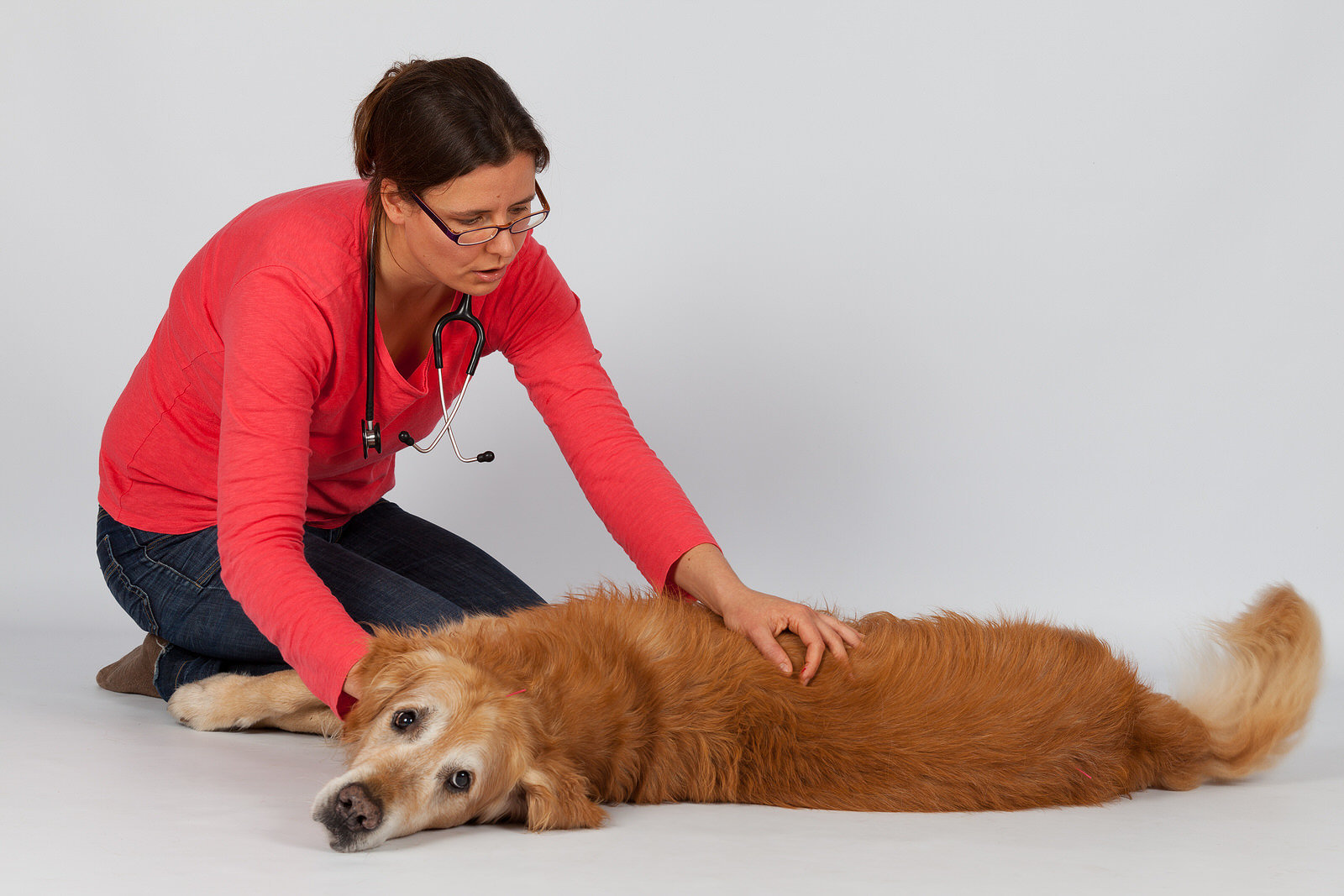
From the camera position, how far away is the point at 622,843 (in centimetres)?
237

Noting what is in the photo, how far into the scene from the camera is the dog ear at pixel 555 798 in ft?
7.99

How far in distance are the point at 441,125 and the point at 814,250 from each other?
8.77 ft

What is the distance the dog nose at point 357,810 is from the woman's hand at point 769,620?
902 millimetres

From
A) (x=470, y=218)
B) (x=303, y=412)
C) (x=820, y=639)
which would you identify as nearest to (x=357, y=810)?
(x=303, y=412)

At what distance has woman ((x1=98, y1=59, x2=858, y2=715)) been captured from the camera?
8.83ft

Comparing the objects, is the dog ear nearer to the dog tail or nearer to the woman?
the woman

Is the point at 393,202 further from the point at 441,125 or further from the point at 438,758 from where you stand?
the point at 438,758

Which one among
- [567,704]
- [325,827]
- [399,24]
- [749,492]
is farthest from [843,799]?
[399,24]

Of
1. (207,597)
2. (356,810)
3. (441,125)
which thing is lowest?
(207,597)

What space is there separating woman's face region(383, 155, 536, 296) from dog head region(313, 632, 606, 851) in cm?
84

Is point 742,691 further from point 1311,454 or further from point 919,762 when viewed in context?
point 1311,454

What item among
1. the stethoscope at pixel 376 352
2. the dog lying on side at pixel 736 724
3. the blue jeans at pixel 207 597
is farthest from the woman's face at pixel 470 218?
the blue jeans at pixel 207 597

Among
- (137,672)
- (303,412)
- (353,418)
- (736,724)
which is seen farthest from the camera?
(137,672)

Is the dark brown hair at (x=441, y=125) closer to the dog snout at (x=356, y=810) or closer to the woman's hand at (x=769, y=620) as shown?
the woman's hand at (x=769, y=620)
